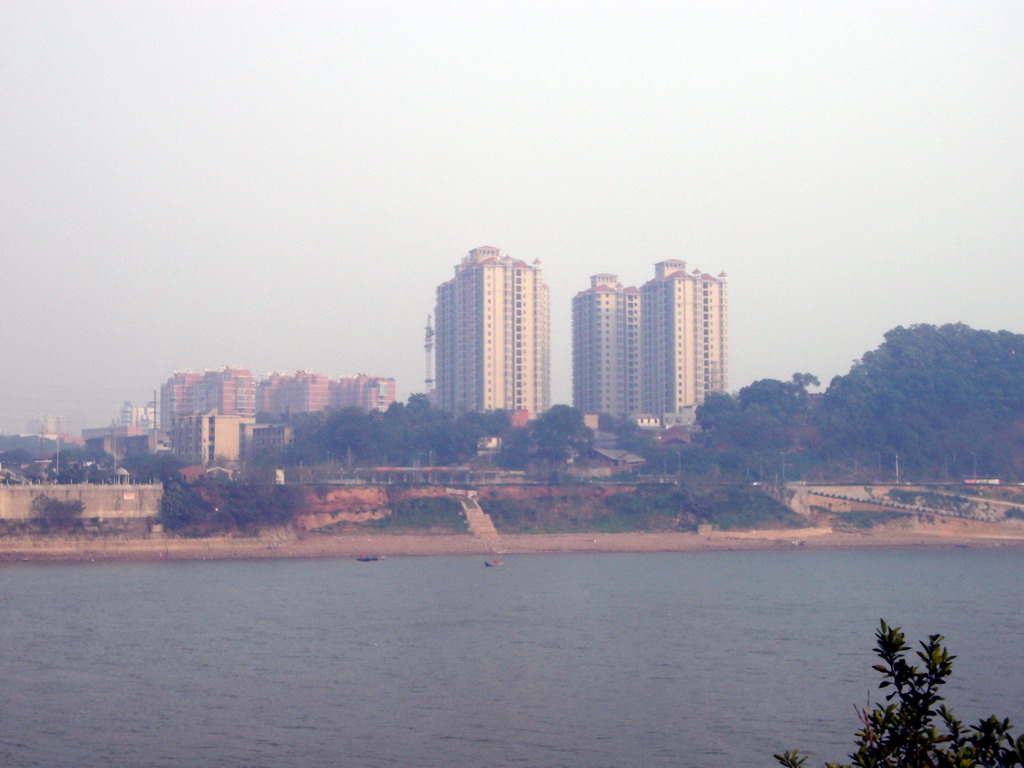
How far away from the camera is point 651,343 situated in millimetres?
67812

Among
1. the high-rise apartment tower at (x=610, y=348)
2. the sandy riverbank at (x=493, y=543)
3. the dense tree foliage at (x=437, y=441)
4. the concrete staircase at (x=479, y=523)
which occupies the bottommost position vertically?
the sandy riverbank at (x=493, y=543)

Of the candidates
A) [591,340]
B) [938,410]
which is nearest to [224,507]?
[938,410]

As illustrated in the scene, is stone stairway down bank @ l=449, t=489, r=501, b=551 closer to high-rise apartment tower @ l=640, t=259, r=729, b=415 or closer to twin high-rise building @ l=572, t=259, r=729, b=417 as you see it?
twin high-rise building @ l=572, t=259, r=729, b=417

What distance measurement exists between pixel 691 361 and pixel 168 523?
1414 inches

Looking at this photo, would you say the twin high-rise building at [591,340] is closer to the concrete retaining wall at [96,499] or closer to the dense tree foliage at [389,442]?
the dense tree foliage at [389,442]

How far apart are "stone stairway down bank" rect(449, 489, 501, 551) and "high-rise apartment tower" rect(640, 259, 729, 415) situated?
80.4 feet

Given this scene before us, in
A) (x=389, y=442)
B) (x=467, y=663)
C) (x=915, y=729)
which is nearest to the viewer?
(x=915, y=729)

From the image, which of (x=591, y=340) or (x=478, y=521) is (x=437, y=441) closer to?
(x=478, y=521)

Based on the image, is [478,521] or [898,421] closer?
[478,521]

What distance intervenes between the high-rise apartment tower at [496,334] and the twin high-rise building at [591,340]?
6 cm

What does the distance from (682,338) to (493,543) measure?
27.8 m

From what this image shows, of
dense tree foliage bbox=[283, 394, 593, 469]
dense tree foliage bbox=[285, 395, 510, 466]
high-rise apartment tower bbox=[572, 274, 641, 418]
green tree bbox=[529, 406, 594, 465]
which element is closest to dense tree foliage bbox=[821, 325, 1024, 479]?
green tree bbox=[529, 406, 594, 465]

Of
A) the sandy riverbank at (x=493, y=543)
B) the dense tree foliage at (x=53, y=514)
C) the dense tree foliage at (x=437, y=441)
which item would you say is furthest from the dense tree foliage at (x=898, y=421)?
the dense tree foliage at (x=53, y=514)

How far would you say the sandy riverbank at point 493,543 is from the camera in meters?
38.2
